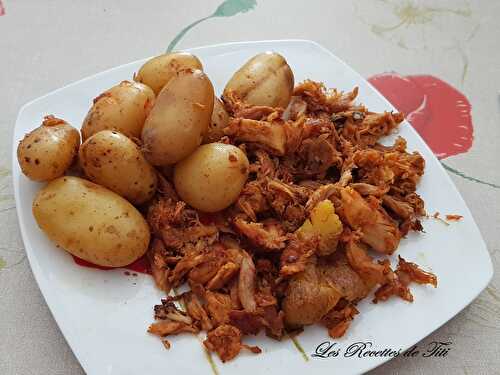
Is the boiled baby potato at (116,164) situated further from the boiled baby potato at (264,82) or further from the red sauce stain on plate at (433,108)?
the red sauce stain on plate at (433,108)

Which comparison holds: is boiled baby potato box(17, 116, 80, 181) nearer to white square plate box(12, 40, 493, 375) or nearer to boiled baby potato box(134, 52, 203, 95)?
white square plate box(12, 40, 493, 375)

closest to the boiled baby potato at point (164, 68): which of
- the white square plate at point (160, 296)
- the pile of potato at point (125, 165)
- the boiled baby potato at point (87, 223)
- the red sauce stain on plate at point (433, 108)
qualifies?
the pile of potato at point (125, 165)

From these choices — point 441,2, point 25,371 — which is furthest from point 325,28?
point 25,371

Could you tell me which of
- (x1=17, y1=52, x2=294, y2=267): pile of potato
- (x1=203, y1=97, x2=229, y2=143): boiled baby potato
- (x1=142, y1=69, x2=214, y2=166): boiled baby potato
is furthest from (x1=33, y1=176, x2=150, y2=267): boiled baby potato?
(x1=203, y1=97, x2=229, y2=143): boiled baby potato

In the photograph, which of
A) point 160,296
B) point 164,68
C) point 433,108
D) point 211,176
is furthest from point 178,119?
point 433,108

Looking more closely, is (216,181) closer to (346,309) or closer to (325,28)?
(346,309)

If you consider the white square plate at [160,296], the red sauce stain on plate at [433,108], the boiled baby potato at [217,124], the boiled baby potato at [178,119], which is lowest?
the white square plate at [160,296]

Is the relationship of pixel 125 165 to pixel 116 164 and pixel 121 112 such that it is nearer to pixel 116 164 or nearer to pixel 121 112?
pixel 116 164

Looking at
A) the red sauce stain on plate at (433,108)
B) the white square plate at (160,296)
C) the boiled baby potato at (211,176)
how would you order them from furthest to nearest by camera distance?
the red sauce stain on plate at (433,108) → the boiled baby potato at (211,176) → the white square plate at (160,296)
